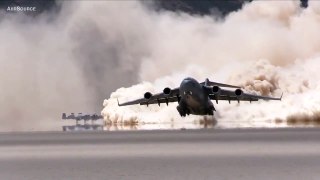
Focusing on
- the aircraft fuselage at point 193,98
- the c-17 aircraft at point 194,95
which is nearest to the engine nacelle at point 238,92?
the c-17 aircraft at point 194,95

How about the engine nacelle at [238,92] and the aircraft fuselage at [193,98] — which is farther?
the engine nacelle at [238,92]

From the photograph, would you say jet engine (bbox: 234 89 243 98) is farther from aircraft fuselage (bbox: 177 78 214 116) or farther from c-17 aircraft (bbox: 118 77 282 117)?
aircraft fuselage (bbox: 177 78 214 116)

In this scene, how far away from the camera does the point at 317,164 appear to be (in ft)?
196

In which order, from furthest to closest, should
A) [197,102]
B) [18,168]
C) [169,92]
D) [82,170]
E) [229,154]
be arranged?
1. [169,92]
2. [197,102]
3. [229,154]
4. [18,168]
5. [82,170]

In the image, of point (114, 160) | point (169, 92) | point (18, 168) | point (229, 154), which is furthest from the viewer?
point (169, 92)

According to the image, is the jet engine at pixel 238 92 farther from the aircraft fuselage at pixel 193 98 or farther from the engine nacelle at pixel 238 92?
the aircraft fuselage at pixel 193 98

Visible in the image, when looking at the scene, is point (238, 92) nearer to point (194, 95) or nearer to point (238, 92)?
point (238, 92)

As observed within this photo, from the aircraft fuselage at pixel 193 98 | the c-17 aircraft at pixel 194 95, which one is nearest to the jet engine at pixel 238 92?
the c-17 aircraft at pixel 194 95

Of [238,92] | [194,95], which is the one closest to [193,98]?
[194,95]

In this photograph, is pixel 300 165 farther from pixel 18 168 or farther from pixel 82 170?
pixel 18 168

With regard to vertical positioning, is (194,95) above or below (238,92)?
below

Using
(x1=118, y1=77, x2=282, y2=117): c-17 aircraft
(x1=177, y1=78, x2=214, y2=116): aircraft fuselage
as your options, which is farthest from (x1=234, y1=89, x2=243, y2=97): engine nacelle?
(x1=177, y1=78, x2=214, y2=116): aircraft fuselage

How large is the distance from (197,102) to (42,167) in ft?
367

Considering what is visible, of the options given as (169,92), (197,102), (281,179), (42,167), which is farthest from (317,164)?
(169,92)
